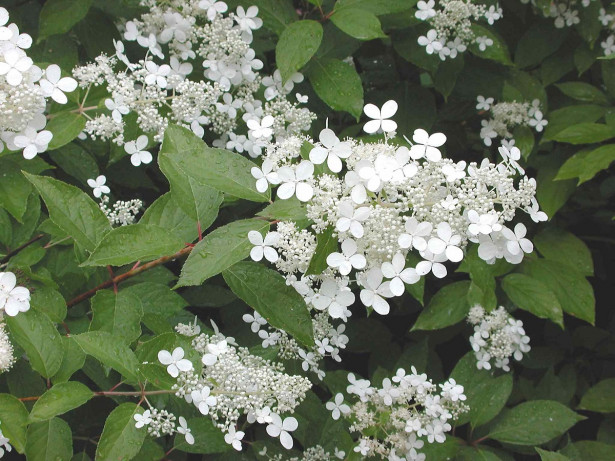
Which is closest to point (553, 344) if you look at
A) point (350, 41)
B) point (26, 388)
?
point (350, 41)

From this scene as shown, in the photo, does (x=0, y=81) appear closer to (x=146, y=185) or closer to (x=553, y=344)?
(x=146, y=185)

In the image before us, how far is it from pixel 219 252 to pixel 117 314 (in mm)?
529

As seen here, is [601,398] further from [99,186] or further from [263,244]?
[99,186]

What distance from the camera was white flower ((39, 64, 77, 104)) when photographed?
1.86 metres

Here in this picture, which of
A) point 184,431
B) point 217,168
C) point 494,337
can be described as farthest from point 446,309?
point 217,168

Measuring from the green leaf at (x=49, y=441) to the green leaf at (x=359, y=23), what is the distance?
5.35 ft

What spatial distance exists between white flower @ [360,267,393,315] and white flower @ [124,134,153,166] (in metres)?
1.02

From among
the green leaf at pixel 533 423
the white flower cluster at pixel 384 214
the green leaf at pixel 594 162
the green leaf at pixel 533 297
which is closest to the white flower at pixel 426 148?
the white flower cluster at pixel 384 214

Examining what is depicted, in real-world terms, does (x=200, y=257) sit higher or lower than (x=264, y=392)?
higher

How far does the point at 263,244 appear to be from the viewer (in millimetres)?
1548

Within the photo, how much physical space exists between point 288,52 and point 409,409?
55.3 inches

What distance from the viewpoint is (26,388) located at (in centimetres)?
187

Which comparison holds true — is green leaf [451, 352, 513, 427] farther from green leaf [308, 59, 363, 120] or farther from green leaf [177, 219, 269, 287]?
green leaf [177, 219, 269, 287]

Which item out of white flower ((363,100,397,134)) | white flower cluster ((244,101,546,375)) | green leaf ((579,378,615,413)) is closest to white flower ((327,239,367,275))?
white flower cluster ((244,101,546,375))
